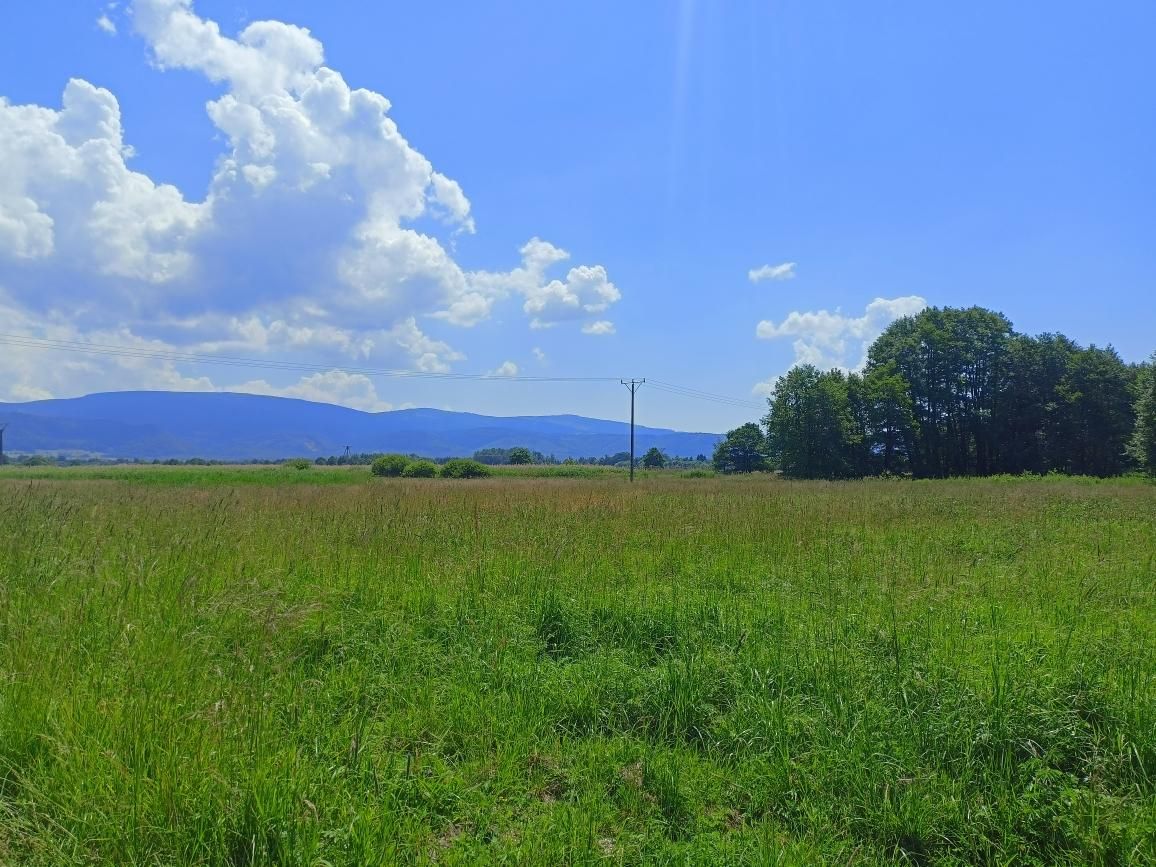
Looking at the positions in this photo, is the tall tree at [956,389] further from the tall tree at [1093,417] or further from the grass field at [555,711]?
the grass field at [555,711]

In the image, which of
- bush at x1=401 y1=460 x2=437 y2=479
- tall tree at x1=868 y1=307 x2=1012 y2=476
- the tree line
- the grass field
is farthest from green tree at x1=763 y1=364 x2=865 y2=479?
the grass field

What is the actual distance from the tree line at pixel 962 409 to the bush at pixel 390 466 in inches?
1393

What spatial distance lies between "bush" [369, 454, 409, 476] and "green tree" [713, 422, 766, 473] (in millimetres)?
55488

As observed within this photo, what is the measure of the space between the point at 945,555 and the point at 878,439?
4836 cm

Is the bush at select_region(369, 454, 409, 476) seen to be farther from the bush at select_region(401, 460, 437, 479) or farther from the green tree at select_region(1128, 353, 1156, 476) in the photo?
the green tree at select_region(1128, 353, 1156, 476)

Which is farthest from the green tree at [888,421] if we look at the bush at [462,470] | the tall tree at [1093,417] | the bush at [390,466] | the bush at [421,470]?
the bush at [390,466]

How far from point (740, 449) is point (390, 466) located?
198ft

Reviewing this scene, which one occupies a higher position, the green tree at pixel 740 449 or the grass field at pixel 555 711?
the green tree at pixel 740 449

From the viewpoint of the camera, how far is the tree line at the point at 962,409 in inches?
1854

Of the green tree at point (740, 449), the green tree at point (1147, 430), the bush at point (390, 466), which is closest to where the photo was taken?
the green tree at point (1147, 430)

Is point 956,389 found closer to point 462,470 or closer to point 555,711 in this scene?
point 462,470

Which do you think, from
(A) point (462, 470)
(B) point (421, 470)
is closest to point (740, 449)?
(A) point (462, 470)

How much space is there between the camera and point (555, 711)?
3688mm

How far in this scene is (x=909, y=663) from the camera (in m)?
4.13
